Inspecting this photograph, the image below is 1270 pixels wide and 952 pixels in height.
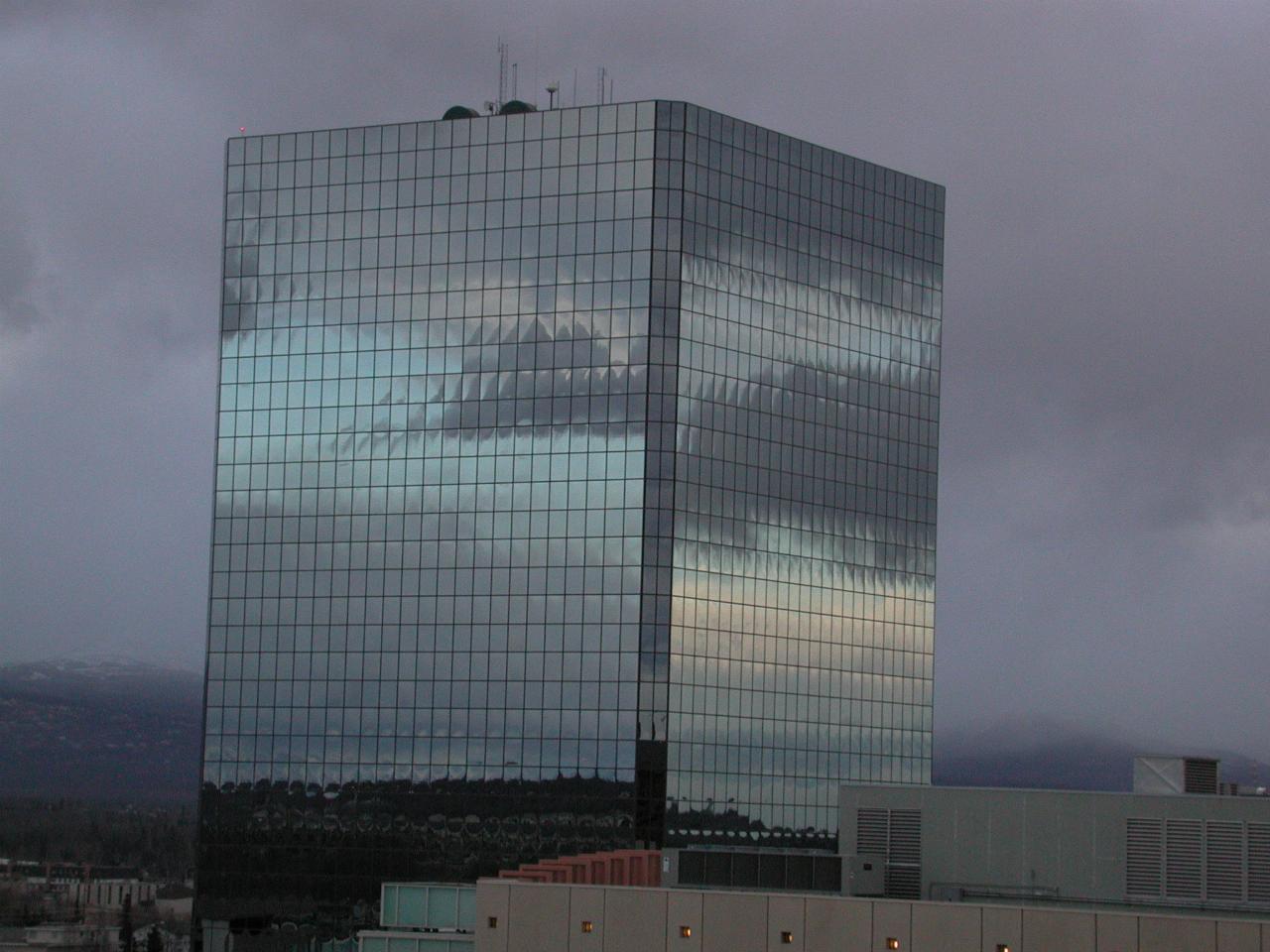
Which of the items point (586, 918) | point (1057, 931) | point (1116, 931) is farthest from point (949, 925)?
point (586, 918)

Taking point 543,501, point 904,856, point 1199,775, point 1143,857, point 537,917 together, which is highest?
point 543,501

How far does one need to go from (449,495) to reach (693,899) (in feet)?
252

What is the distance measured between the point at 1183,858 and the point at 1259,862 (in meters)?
3.77

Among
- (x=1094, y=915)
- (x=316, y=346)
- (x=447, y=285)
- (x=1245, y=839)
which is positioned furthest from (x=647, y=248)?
(x=1094, y=915)

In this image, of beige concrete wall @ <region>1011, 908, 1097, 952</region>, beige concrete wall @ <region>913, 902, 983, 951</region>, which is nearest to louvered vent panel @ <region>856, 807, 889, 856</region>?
beige concrete wall @ <region>913, 902, 983, 951</region>

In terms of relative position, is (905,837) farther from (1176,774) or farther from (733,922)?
(733,922)

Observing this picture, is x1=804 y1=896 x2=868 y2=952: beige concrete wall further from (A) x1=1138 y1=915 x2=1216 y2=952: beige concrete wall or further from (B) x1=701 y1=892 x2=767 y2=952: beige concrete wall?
(A) x1=1138 y1=915 x2=1216 y2=952: beige concrete wall

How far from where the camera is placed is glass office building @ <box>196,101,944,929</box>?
164m

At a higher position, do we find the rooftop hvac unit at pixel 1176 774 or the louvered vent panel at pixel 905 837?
the rooftop hvac unit at pixel 1176 774

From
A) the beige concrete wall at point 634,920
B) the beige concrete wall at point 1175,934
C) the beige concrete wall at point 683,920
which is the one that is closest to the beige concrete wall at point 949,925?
the beige concrete wall at point 1175,934

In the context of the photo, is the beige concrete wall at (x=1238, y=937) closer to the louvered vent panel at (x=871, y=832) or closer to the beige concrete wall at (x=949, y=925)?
the beige concrete wall at (x=949, y=925)

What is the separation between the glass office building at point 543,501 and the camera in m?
164

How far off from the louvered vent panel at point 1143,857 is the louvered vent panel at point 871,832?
48.6ft

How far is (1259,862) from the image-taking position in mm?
110500
